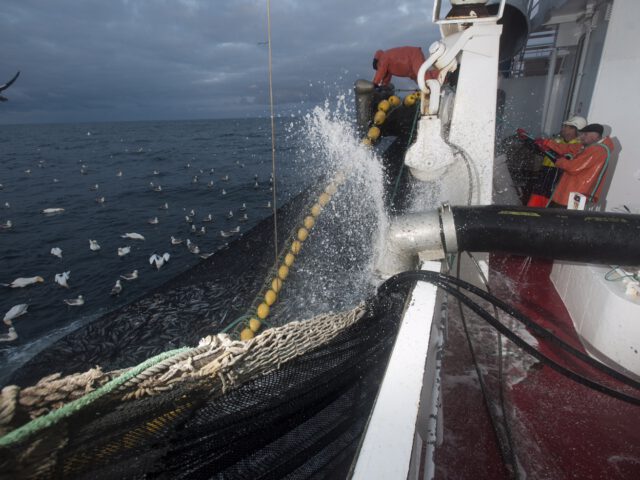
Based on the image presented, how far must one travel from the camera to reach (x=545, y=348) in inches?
123

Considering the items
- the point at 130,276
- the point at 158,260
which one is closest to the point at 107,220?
the point at 158,260

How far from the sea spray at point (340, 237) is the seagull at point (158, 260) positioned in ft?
29.7

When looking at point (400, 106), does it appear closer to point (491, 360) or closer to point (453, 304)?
point (453, 304)

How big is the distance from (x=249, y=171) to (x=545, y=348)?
34009mm

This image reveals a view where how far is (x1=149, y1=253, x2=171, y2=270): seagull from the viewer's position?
46.9 ft

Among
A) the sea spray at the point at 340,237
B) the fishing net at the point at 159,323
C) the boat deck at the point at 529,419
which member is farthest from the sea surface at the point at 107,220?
the boat deck at the point at 529,419

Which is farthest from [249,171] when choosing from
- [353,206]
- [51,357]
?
[51,357]

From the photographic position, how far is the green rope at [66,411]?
3.09ft

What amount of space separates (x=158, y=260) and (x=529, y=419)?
1464 cm

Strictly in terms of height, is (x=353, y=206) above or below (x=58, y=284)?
above

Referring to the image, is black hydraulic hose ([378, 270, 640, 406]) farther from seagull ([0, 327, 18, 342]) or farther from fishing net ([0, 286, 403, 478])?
seagull ([0, 327, 18, 342])

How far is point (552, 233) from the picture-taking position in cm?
226

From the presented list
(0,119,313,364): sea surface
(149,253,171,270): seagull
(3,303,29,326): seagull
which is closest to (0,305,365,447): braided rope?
(0,119,313,364): sea surface

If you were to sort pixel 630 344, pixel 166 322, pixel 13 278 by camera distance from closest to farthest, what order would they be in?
pixel 630 344 → pixel 166 322 → pixel 13 278
